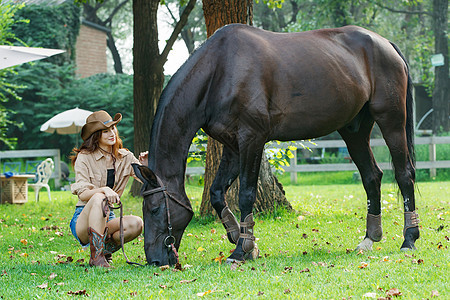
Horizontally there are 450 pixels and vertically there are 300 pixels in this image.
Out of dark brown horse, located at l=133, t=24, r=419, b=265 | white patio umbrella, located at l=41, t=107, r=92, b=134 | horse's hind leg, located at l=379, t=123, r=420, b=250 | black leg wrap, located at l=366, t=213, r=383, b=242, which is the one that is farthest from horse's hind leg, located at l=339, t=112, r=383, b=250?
white patio umbrella, located at l=41, t=107, r=92, b=134

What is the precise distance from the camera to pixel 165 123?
4797 mm

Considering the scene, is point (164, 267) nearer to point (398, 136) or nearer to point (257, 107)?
point (257, 107)

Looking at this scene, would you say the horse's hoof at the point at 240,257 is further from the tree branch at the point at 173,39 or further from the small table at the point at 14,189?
the small table at the point at 14,189

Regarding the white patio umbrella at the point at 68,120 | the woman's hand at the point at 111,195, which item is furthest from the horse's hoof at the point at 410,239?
the white patio umbrella at the point at 68,120

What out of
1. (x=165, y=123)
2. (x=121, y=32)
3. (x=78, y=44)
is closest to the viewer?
(x=165, y=123)

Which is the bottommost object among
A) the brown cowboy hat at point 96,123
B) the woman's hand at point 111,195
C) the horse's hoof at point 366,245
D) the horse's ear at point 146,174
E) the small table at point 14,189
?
the small table at point 14,189

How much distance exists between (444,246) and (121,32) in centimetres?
3820

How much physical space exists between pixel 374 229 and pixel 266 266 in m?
1.56

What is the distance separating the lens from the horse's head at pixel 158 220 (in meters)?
4.70

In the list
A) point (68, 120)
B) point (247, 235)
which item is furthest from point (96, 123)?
point (68, 120)

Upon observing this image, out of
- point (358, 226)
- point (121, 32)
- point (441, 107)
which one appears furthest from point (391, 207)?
point (121, 32)

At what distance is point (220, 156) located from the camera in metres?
7.90

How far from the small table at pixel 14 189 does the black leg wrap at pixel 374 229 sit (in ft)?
31.2

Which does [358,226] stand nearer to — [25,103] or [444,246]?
[444,246]
